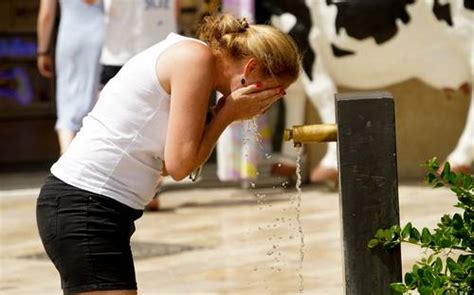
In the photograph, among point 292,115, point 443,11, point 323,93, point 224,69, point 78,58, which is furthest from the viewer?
point 292,115

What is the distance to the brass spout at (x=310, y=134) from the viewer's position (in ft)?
13.8

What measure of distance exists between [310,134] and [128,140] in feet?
1.87

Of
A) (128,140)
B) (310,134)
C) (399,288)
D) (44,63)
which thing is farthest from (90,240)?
(44,63)

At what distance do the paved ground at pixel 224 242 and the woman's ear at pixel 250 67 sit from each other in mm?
1603

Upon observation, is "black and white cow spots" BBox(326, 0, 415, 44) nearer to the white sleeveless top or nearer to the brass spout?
the brass spout

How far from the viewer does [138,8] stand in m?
8.81

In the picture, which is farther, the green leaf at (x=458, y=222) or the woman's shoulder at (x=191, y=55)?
the green leaf at (x=458, y=222)

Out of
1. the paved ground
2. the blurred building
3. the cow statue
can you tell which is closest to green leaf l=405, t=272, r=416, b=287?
the paved ground

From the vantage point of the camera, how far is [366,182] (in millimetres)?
4172

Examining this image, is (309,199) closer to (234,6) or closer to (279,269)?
(234,6)

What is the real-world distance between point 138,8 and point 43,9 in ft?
2.20

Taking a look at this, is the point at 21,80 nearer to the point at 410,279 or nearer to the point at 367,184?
the point at 367,184

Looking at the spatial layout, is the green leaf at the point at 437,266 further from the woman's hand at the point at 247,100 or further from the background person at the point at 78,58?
the background person at the point at 78,58

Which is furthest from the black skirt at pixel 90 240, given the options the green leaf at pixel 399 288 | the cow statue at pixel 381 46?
the cow statue at pixel 381 46
